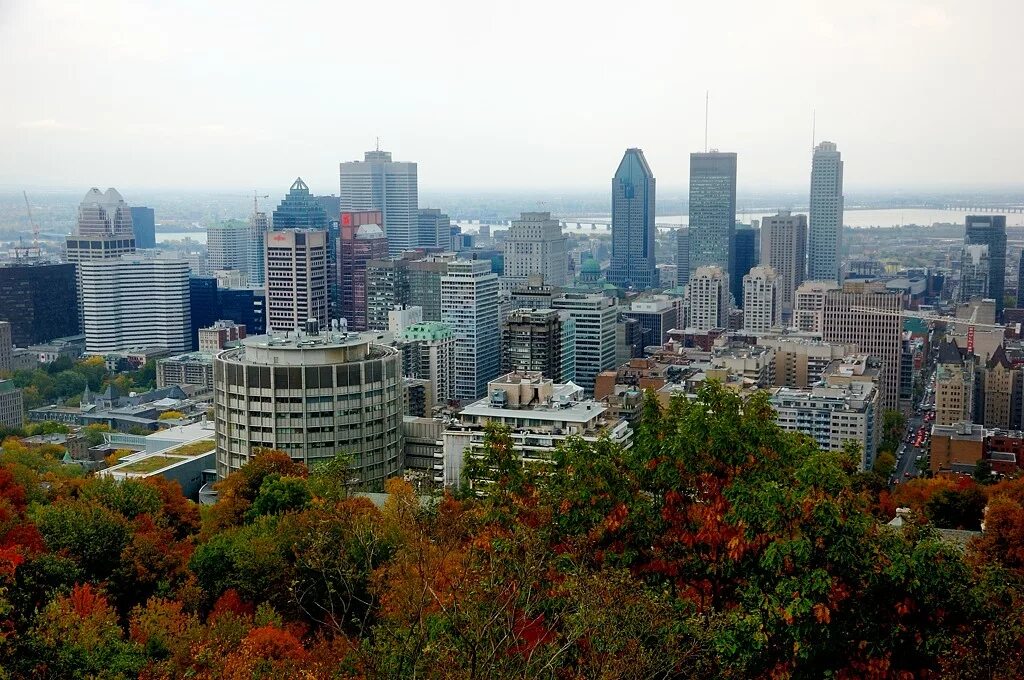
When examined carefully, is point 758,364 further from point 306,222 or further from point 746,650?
point 306,222

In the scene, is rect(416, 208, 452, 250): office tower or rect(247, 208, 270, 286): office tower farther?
rect(416, 208, 452, 250): office tower

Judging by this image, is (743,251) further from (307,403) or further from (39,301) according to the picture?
(307,403)

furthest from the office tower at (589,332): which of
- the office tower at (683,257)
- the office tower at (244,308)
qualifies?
the office tower at (683,257)

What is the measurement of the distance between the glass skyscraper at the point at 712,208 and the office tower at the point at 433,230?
9.45 metres

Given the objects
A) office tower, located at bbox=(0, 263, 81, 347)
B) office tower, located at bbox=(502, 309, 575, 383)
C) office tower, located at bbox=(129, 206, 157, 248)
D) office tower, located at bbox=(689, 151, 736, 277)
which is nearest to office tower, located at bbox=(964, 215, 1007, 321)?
office tower, located at bbox=(689, 151, 736, 277)

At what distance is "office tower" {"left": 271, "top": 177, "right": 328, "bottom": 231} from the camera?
35.5 m

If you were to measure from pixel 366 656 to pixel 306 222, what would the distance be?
3308 cm

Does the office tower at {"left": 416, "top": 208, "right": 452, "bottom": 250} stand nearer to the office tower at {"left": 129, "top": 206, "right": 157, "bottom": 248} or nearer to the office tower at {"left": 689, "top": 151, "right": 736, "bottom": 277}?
the office tower at {"left": 689, "top": 151, "right": 736, "bottom": 277}

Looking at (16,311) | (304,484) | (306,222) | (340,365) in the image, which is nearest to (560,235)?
(306,222)

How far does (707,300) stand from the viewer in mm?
28688

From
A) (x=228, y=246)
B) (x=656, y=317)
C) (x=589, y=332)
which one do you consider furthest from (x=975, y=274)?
(x=228, y=246)

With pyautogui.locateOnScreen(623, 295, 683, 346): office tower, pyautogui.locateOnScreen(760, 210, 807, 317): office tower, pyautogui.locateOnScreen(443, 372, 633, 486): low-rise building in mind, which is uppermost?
pyautogui.locateOnScreen(760, 210, 807, 317): office tower

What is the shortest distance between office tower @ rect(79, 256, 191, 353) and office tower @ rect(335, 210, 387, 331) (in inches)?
149

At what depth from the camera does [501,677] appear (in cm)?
291
